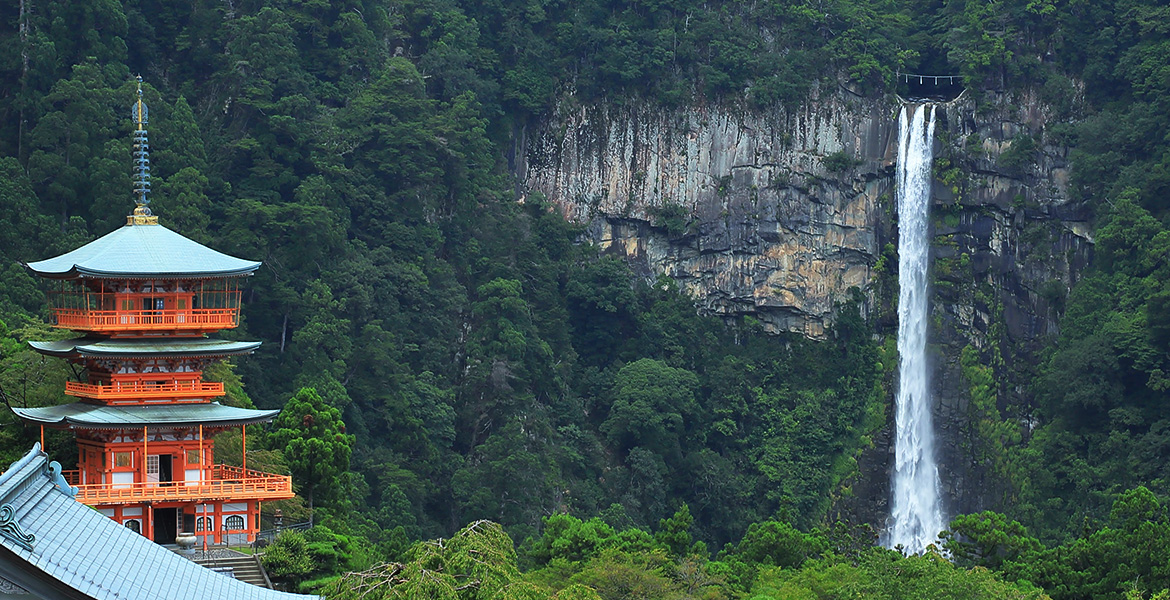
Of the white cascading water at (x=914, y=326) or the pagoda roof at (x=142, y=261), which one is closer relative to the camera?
the pagoda roof at (x=142, y=261)

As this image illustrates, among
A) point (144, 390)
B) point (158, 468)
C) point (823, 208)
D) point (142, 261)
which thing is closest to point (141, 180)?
point (142, 261)

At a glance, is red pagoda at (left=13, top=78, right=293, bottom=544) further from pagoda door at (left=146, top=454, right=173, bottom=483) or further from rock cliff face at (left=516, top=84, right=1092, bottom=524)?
rock cliff face at (left=516, top=84, right=1092, bottom=524)

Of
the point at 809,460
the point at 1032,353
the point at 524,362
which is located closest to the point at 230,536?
the point at 524,362

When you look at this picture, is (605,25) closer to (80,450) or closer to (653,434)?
(653,434)

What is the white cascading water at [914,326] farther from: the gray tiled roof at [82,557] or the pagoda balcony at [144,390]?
the gray tiled roof at [82,557]

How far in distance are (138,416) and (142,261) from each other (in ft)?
8.81

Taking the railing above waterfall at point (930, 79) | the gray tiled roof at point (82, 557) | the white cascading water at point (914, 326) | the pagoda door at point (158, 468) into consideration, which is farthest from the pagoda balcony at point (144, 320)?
the railing above waterfall at point (930, 79)

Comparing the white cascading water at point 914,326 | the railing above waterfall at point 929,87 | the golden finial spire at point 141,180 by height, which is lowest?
the white cascading water at point 914,326

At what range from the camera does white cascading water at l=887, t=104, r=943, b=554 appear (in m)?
58.6

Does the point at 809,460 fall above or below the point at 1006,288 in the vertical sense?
below

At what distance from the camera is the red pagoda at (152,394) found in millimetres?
30719

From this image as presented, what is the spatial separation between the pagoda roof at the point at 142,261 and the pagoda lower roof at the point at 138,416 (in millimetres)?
2239

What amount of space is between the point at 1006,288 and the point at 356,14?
2236 centimetres

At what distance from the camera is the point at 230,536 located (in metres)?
31.1
